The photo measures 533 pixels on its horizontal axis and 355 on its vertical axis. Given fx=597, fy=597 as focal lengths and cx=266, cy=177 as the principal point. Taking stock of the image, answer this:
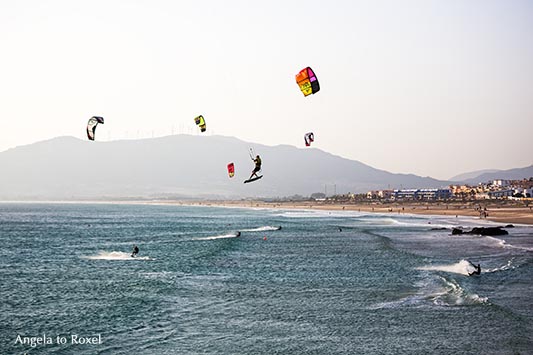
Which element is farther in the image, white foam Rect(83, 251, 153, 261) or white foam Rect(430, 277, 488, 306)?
white foam Rect(83, 251, 153, 261)

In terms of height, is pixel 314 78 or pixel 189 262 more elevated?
pixel 314 78

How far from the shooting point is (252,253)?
149ft

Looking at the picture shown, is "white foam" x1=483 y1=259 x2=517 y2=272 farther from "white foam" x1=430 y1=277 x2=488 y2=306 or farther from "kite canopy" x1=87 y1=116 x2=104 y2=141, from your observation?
"kite canopy" x1=87 y1=116 x2=104 y2=141

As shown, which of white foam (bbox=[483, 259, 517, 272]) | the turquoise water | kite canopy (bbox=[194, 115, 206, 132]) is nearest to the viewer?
the turquoise water

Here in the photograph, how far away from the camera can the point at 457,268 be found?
33750mm

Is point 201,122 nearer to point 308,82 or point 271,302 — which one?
point 308,82

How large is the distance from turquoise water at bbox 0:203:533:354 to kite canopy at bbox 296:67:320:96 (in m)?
12.0

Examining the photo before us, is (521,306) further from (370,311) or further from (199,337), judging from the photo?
(199,337)

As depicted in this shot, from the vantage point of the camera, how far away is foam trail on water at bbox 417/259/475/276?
32.3 metres

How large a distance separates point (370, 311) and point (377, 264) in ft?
46.9

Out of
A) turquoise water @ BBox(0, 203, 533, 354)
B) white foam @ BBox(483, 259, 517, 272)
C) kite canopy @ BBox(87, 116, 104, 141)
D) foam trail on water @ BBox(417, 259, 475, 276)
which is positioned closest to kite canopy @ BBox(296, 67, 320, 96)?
turquoise water @ BBox(0, 203, 533, 354)

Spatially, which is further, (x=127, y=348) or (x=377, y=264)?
(x=377, y=264)

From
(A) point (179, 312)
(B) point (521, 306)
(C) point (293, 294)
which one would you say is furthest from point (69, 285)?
(B) point (521, 306)

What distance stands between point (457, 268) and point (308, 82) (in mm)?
17501
